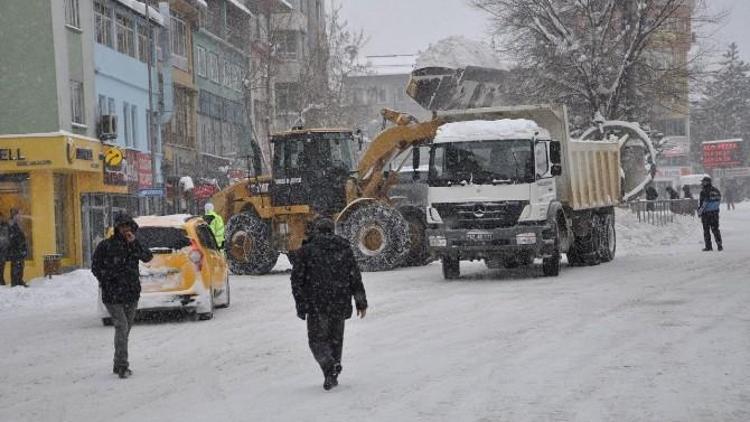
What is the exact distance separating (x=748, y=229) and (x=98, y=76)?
2406 cm

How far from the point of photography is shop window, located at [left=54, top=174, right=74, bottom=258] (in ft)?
114

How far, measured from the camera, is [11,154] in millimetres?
32656

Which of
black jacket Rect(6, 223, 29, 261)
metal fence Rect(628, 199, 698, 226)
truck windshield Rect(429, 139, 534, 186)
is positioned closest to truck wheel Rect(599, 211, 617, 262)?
truck windshield Rect(429, 139, 534, 186)

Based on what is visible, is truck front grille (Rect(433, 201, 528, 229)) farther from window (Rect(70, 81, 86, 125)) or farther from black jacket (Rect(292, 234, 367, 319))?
window (Rect(70, 81, 86, 125))

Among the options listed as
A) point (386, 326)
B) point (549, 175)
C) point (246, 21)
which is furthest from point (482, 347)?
point (246, 21)

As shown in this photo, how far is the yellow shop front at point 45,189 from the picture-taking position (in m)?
32.7

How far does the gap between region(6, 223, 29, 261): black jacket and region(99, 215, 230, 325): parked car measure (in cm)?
937

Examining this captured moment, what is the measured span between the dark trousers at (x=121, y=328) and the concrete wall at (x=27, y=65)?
2200cm

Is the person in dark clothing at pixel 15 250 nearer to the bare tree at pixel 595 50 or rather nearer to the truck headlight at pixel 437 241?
the truck headlight at pixel 437 241

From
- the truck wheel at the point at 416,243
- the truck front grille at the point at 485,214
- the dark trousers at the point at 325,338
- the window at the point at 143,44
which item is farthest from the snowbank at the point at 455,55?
the dark trousers at the point at 325,338

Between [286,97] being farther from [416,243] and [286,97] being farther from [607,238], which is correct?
[607,238]

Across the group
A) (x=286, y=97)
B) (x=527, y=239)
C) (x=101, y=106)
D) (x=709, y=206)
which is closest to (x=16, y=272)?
(x=527, y=239)

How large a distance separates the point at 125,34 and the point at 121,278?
30.5m

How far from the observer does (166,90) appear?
4703 cm
